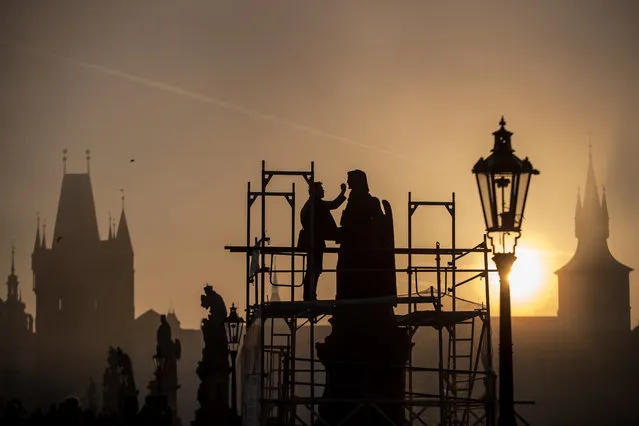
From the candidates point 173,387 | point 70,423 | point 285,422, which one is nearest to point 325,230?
point 285,422

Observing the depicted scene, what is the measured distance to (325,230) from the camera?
87.1ft

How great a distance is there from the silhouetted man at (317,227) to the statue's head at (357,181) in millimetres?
337

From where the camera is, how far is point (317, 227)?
2648cm

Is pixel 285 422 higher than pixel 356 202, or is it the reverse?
pixel 356 202

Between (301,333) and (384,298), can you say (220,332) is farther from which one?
(301,333)

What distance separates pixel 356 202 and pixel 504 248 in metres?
7.10

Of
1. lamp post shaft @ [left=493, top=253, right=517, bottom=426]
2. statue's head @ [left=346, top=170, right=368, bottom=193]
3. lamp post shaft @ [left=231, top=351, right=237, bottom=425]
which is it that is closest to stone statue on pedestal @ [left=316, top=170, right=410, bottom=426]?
statue's head @ [left=346, top=170, right=368, bottom=193]

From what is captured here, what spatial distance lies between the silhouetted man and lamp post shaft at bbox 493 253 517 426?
7.65 meters

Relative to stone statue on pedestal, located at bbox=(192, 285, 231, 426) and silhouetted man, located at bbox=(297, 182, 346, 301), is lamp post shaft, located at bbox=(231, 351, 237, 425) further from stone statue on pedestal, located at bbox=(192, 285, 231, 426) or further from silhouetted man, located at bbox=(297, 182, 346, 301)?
silhouetted man, located at bbox=(297, 182, 346, 301)

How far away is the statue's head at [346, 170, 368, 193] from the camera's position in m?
25.7

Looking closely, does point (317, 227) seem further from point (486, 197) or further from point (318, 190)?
point (486, 197)

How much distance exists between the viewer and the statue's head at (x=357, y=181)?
2566cm

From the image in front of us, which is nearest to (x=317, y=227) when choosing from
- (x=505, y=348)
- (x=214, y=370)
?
(x=505, y=348)

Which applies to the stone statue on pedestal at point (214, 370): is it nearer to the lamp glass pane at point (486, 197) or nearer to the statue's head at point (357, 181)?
the statue's head at point (357, 181)
